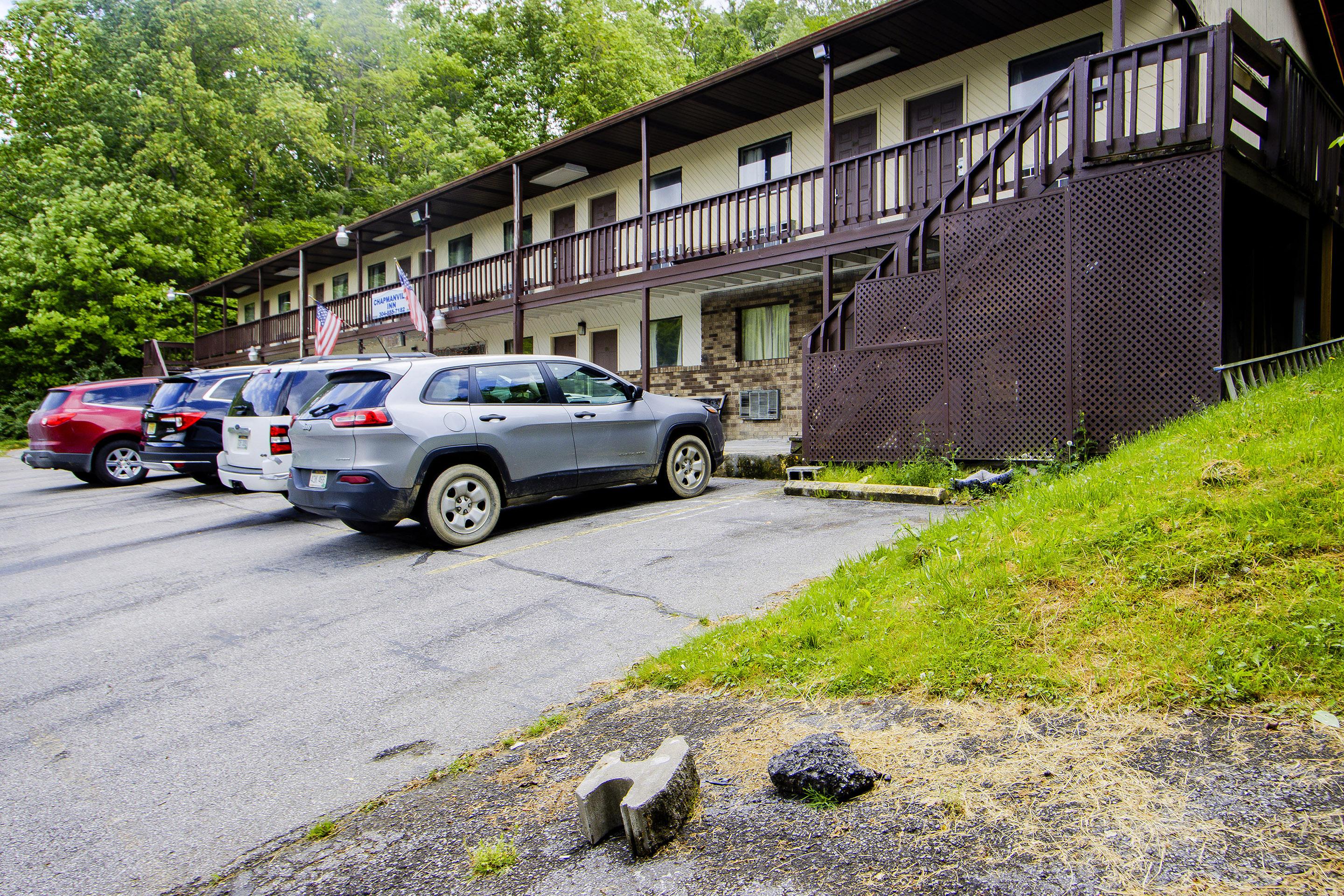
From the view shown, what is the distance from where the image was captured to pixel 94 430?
46.3ft

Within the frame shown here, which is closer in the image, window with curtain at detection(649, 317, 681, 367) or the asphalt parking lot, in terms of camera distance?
the asphalt parking lot

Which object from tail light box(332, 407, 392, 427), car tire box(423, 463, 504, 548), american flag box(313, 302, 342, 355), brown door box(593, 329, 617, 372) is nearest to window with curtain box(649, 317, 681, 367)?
brown door box(593, 329, 617, 372)

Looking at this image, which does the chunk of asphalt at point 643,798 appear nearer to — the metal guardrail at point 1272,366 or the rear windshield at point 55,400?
the metal guardrail at point 1272,366

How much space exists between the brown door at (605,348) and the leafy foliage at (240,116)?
14543mm

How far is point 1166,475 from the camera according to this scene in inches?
179

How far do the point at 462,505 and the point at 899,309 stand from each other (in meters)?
5.19

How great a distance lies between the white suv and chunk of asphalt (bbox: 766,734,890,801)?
772 centimetres

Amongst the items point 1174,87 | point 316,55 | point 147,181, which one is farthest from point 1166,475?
point 316,55

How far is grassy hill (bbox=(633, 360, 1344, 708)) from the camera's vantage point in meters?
3.03

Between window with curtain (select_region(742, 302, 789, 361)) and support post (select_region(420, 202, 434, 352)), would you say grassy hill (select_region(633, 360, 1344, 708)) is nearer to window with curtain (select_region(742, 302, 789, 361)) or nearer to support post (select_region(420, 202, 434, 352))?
window with curtain (select_region(742, 302, 789, 361))

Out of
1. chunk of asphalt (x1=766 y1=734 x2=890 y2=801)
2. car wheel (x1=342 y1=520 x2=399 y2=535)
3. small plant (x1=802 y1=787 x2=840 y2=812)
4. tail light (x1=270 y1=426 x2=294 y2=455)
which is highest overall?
tail light (x1=270 y1=426 x2=294 y2=455)

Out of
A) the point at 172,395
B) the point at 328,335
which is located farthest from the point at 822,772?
the point at 328,335

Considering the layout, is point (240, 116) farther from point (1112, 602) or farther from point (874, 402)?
point (1112, 602)

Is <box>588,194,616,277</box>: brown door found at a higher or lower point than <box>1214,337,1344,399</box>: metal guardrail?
higher
